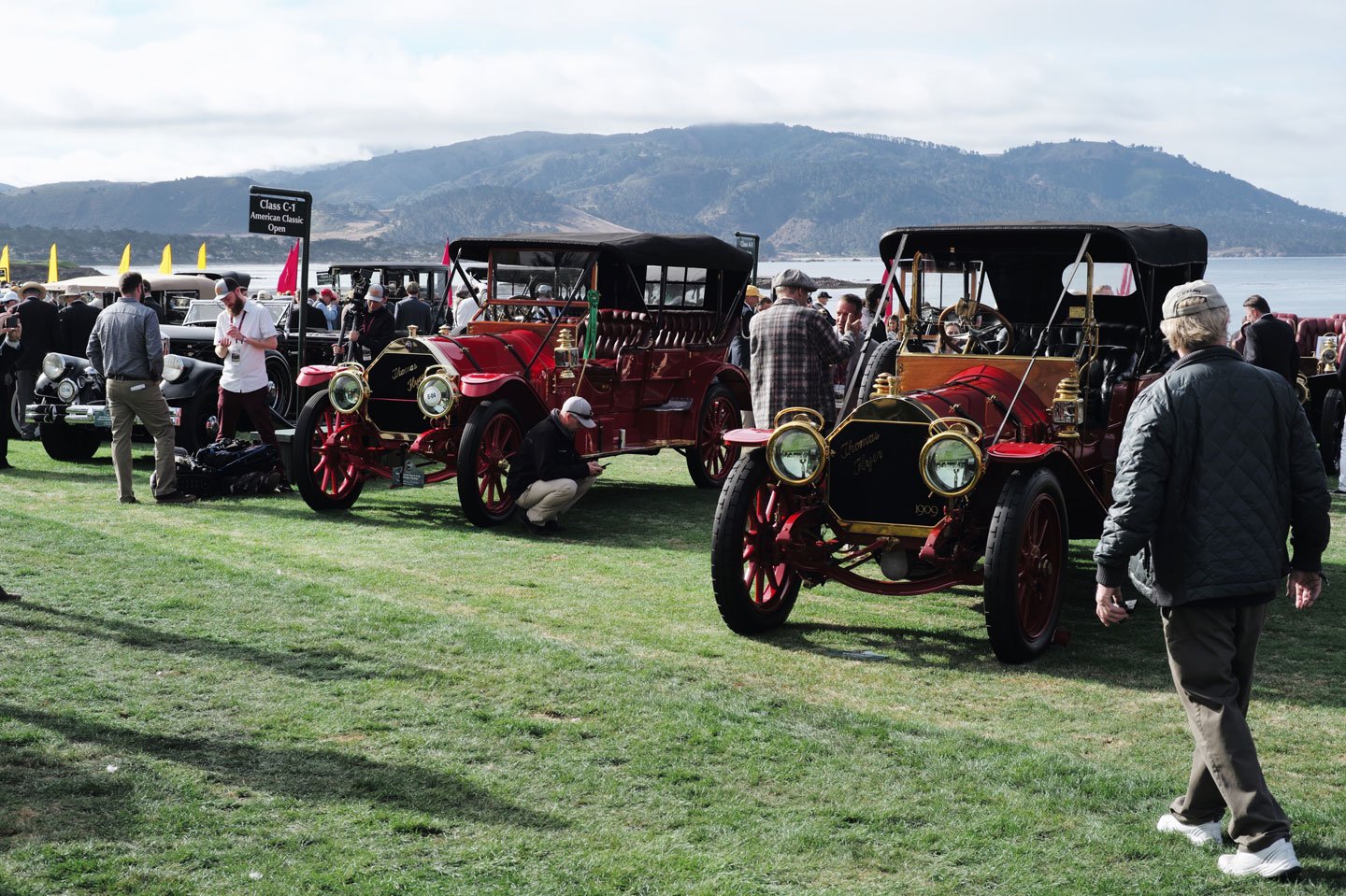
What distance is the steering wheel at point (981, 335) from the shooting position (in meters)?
8.05

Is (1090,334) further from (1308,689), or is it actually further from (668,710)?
(668,710)

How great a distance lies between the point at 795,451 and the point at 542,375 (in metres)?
4.38

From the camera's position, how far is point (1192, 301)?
13.3ft

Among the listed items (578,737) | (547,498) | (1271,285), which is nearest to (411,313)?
(547,498)

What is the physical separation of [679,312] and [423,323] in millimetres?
5754

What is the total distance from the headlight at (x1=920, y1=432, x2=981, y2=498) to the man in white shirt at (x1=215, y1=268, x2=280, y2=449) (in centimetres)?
650

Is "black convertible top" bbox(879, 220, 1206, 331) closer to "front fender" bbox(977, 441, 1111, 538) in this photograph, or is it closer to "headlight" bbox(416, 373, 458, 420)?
"front fender" bbox(977, 441, 1111, 538)

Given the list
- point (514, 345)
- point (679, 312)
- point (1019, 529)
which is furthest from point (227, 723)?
point (679, 312)

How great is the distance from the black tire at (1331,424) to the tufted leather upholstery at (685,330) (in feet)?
17.9

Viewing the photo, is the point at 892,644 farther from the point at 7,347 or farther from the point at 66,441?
the point at 7,347

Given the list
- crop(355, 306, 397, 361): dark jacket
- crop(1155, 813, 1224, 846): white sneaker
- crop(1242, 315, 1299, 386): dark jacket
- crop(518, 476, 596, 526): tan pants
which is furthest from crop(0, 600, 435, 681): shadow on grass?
crop(355, 306, 397, 361): dark jacket

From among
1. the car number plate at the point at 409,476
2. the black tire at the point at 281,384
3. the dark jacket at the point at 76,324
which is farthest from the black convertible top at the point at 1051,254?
the dark jacket at the point at 76,324

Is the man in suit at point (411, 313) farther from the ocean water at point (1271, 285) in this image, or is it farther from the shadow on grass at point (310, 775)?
the shadow on grass at point (310, 775)

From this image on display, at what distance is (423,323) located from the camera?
17.2 meters
